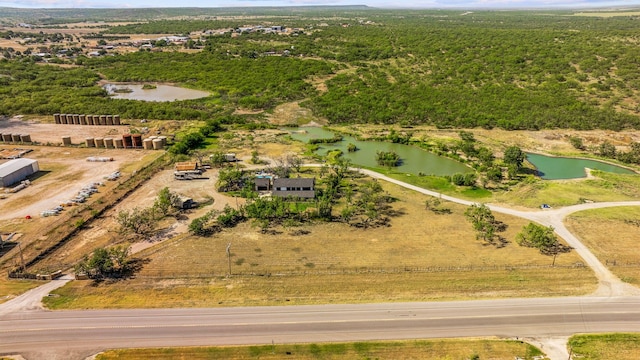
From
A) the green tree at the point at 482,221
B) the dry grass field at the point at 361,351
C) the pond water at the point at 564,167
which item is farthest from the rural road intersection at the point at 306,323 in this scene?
the pond water at the point at 564,167

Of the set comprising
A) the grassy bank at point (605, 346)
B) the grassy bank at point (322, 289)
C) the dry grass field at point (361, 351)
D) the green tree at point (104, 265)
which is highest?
the green tree at point (104, 265)

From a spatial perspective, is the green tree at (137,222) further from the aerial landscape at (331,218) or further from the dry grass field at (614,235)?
the dry grass field at (614,235)

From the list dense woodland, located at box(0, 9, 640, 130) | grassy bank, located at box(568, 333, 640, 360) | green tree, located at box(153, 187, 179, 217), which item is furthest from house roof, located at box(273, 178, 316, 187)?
dense woodland, located at box(0, 9, 640, 130)

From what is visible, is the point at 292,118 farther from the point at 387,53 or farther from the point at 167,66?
the point at 167,66

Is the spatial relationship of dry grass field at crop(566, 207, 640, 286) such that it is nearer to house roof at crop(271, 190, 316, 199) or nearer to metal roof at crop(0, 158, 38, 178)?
house roof at crop(271, 190, 316, 199)

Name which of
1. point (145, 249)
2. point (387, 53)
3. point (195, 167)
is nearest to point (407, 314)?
point (145, 249)

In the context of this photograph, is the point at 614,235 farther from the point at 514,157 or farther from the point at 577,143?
the point at 577,143
